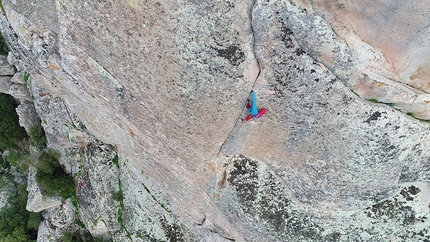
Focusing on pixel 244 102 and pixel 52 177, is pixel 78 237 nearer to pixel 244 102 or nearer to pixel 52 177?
pixel 52 177

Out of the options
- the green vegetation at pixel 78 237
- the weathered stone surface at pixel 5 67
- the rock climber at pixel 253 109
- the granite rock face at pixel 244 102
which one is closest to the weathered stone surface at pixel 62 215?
the green vegetation at pixel 78 237

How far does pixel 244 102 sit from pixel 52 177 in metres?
9.83

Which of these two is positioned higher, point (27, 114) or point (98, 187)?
point (27, 114)

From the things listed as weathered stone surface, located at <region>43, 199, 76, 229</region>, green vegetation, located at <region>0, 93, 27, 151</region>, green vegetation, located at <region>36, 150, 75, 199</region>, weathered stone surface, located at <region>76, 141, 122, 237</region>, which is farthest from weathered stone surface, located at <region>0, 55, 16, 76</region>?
weathered stone surface, located at <region>43, 199, 76, 229</region>

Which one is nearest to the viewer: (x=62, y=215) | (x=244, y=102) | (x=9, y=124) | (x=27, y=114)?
(x=244, y=102)

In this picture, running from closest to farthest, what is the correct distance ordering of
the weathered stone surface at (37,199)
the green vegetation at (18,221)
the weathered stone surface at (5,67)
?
the weathered stone surface at (5,67)
the weathered stone surface at (37,199)
the green vegetation at (18,221)

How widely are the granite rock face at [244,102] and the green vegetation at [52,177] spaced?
3.52 metres

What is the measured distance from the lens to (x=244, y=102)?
265 inches

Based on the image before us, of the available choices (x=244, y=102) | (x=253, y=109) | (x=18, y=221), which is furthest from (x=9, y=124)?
(x=253, y=109)

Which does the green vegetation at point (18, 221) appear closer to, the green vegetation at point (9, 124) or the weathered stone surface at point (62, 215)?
the weathered stone surface at point (62, 215)

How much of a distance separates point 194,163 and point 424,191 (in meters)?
5.93

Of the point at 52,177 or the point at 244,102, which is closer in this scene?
the point at 244,102

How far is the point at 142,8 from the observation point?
5.95 metres

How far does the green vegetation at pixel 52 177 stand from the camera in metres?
12.4
